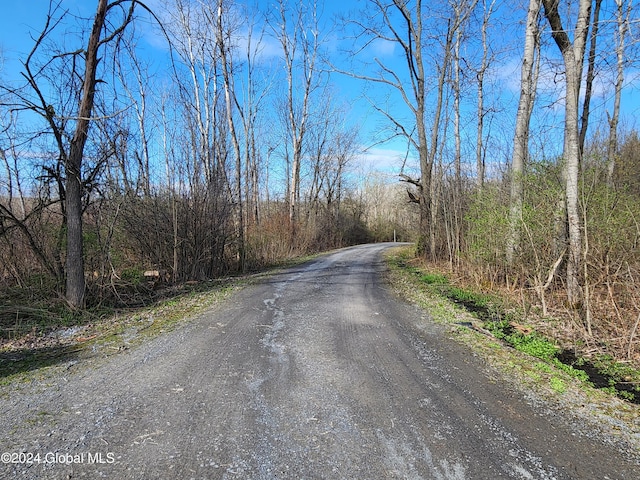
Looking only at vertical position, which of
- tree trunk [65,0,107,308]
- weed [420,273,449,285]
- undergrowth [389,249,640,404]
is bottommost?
undergrowth [389,249,640,404]

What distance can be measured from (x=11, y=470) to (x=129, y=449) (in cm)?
66

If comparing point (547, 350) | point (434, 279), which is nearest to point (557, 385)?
point (547, 350)

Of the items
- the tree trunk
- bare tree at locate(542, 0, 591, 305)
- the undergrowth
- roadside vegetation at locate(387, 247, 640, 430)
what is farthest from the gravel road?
bare tree at locate(542, 0, 591, 305)

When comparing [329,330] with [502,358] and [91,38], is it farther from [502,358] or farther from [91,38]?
[91,38]

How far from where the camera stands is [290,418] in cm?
278

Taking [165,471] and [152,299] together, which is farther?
[152,299]

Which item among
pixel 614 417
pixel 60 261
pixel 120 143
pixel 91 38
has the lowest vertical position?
pixel 614 417

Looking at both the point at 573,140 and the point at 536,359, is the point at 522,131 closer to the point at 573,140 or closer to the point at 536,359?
the point at 573,140

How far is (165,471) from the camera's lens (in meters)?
2.17

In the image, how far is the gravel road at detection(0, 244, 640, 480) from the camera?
2.24 meters

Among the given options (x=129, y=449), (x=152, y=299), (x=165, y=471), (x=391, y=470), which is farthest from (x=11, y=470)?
(x=152, y=299)

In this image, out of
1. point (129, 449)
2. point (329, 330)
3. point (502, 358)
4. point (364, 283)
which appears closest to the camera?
point (129, 449)

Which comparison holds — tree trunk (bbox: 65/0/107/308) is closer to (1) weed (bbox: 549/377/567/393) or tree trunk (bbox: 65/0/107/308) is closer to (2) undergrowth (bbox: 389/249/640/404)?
(2) undergrowth (bbox: 389/249/640/404)

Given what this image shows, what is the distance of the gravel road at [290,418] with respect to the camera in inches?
88.4
